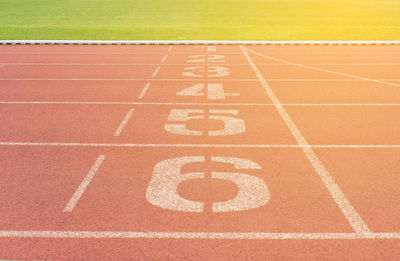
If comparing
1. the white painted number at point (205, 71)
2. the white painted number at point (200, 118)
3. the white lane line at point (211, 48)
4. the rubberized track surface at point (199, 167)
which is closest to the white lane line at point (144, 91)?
the rubberized track surface at point (199, 167)

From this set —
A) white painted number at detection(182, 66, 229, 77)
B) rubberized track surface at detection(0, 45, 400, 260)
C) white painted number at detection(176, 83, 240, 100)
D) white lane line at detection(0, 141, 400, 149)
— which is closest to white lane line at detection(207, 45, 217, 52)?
white painted number at detection(182, 66, 229, 77)

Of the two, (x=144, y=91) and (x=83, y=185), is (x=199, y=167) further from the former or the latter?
(x=144, y=91)

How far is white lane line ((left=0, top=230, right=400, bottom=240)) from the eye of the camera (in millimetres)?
4910

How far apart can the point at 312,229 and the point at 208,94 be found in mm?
6639

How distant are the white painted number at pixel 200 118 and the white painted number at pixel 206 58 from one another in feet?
23.0

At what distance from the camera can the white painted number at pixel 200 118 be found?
8.38m

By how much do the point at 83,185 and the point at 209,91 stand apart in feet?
19.7

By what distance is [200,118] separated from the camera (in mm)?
9328

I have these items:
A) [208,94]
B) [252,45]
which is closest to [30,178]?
[208,94]

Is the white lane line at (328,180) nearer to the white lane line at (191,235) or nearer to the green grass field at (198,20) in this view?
the white lane line at (191,235)

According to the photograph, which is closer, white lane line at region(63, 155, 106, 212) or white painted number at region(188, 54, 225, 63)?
white lane line at region(63, 155, 106, 212)

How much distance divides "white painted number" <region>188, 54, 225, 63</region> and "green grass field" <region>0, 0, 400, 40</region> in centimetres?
651

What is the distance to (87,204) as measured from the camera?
564 cm

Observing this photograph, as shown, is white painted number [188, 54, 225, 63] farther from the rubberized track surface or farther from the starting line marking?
the starting line marking
